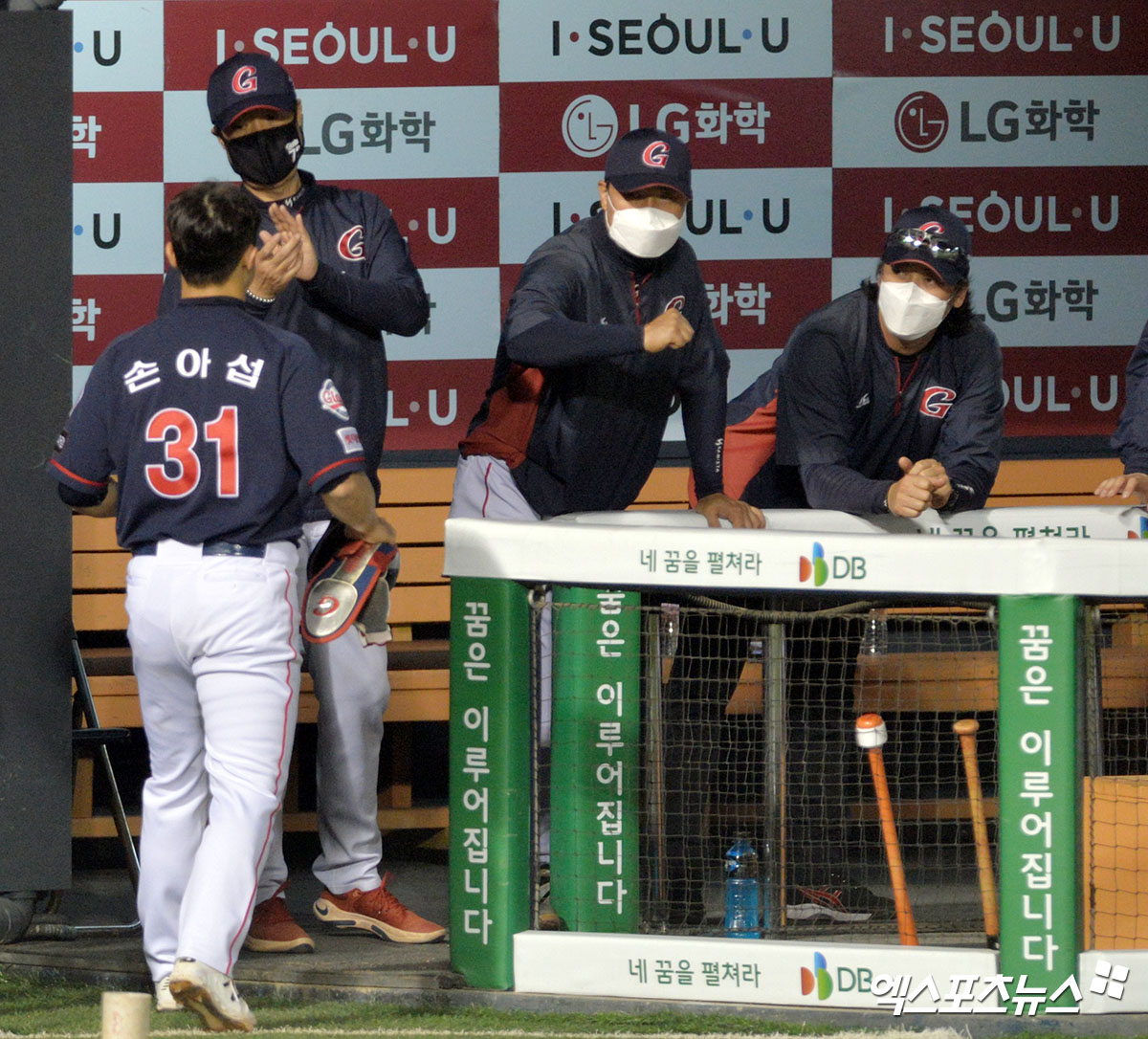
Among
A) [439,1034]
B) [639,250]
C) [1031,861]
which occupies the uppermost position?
[639,250]

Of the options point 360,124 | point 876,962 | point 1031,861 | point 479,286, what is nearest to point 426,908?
point 876,962

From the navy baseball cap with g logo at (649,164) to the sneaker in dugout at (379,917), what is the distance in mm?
1461

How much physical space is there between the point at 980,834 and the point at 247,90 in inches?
76.0

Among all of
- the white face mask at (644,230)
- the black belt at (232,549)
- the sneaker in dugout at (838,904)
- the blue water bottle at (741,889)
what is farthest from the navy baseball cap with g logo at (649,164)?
the sneaker in dugout at (838,904)

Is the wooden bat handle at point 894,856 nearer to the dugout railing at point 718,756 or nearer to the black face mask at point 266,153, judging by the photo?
the dugout railing at point 718,756

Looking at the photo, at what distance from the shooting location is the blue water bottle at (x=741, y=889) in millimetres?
3369

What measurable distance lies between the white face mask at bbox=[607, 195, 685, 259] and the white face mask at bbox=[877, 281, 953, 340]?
0.44 meters

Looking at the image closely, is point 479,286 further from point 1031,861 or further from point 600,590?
point 1031,861

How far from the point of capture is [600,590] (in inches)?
135

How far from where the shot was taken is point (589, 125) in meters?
5.00

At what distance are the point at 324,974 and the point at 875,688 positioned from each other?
4.27ft

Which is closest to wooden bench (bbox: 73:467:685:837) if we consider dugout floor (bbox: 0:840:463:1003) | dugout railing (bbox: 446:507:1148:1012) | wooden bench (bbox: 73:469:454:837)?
wooden bench (bbox: 73:469:454:837)

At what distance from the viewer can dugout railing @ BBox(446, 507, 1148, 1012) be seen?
2.97m

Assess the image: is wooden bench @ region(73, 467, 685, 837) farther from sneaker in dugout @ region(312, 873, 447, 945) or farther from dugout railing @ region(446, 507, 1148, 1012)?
dugout railing @ region(446, 507, 1148, 1012)
